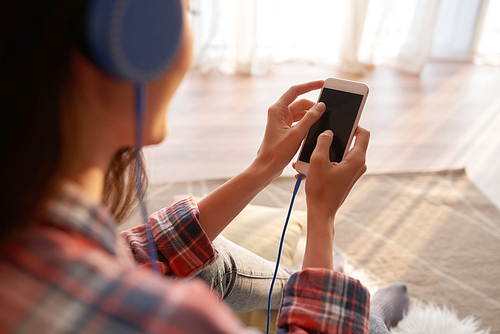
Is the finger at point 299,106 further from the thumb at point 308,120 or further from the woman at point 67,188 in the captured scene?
the woman at point 67,188

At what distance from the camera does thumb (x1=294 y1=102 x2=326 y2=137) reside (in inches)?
31.2

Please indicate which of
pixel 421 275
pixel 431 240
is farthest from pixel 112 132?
pixel 431 240

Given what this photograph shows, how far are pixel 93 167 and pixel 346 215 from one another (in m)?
1.33

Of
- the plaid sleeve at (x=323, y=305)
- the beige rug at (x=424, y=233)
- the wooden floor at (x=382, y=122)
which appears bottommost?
the beige rug at (x=424, y=233)

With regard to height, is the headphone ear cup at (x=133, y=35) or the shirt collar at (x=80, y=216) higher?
the headphone ear cup at (x=133, y=35)

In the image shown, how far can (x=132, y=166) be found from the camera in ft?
2.14

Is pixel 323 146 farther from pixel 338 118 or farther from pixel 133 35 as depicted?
pixel 133 35

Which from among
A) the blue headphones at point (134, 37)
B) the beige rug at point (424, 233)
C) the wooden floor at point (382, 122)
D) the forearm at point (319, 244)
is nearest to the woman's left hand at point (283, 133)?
the forearm at point (319, 244)

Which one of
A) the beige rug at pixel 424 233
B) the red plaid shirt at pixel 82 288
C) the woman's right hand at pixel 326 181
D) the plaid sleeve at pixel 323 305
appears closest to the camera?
the red plaid shirt at pixel 82 288

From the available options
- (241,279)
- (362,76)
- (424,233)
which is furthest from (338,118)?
(362,76)

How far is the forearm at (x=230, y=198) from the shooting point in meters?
0.81

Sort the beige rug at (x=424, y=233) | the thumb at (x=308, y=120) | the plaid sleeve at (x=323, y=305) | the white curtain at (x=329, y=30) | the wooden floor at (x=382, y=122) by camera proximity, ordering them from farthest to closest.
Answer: the white curtain at (x=329, y=30), the wooden floor at (x=382, y=122), the beige rug at (x=424, y=233), the thumb at (x=308, y=120), the plaid sleeve at (x=323, y=305)

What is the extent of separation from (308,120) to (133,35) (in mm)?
491

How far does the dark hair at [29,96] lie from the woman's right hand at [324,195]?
1.42ft
